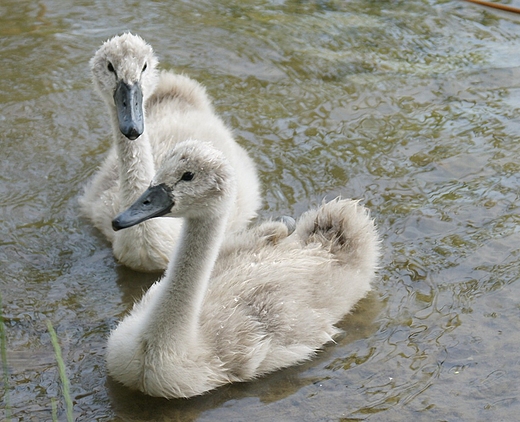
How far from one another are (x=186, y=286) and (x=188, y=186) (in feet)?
1.64

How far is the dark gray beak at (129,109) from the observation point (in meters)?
5.02

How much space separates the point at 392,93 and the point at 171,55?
2.05 meters

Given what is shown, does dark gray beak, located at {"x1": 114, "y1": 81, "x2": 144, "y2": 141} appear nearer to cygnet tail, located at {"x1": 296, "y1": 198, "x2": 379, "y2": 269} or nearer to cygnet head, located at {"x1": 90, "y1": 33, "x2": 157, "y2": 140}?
cygnet head, located at {"x1": 90, "y1": 33, "x2": 157, "y2": 140}

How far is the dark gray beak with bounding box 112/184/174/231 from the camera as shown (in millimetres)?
4160

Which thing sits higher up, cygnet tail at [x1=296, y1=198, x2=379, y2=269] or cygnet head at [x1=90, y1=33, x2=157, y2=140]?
cygnet head at [x1=90, y1=33, x2=157, y2=140]

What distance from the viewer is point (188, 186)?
4.25 meters

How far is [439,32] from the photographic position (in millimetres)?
8320

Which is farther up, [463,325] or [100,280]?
[463,325]

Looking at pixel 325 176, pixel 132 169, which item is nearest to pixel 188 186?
pixel 132 169

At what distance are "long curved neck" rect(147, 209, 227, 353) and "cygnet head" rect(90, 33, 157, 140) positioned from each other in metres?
0.95

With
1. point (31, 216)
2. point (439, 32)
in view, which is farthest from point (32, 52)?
point (439, 32)

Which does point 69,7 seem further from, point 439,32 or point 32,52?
point 439,32

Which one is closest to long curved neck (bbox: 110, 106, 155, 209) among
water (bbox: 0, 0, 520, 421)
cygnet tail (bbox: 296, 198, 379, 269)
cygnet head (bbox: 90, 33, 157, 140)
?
cygnet head (bbox: 90, 33, 157, 140)

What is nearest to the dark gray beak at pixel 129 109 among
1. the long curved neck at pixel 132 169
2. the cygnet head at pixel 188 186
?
the long curved neck at pixel 132 169
